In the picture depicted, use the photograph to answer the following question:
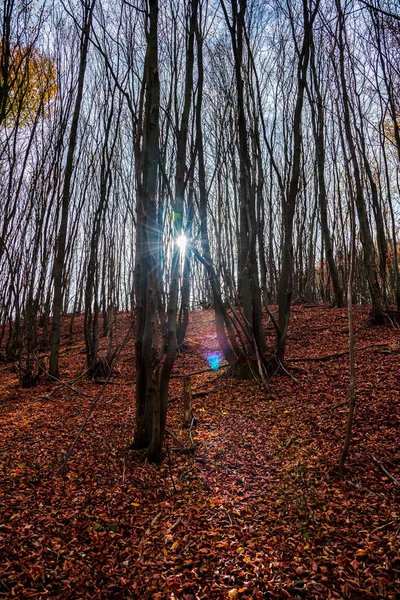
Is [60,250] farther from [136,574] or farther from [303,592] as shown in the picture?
[303,592]

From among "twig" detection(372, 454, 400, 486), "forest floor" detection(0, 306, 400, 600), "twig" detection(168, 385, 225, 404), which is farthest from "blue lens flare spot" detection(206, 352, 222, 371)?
"twig" detection(372, 454, 400, 486)

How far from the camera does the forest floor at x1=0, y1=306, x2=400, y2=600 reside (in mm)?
1770

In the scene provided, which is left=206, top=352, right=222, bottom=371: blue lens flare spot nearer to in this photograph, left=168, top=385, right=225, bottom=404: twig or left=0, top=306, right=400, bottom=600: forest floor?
left=168, top=385, right=225, bottom=404: twig

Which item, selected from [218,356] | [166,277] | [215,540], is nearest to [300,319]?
[218,356]

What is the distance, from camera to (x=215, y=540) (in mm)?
2068

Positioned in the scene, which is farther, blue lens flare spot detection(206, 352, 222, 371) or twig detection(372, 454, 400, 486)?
blue lens flare spot detection(206, 352, 222, 371)

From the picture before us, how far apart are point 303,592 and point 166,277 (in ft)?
16.5

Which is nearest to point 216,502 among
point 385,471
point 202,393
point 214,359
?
point 385,471

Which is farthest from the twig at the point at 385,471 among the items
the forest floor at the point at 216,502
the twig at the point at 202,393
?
the twig at the point at 202,393

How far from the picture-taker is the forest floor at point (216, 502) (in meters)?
1.77

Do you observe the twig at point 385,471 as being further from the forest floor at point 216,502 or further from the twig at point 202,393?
the twig at point 202,393

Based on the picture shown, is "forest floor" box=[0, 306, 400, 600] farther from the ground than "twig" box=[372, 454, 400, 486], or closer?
closer

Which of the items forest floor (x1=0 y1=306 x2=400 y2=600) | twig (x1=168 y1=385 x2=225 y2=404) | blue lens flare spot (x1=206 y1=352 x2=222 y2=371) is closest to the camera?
forest floor (x1=0 y1=306 x2=400 y2=600)

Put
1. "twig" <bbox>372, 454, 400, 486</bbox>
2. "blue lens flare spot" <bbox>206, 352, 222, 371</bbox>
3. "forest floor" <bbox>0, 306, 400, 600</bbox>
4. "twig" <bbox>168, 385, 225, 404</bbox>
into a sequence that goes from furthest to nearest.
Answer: "blue lens flare spot" <bbox>206, 352, 222, 371</bbox>
"twig" <bbox>168, 385, 225, 404</bbox>
"twig" <bbox>372, 454, 400, 486</bbox>
"forest floor" <bbox>0, 306, 400, 600</bbox>
